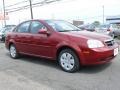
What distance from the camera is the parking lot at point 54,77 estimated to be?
522cm

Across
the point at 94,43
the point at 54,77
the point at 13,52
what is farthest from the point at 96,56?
the point at 13,52

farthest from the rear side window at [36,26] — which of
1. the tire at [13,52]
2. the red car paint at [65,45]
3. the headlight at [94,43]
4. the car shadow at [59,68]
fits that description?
the headlight at [94,43]

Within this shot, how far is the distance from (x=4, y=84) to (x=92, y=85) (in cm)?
209

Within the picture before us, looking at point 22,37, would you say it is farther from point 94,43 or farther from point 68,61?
point 94,43

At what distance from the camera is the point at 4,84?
552 cm

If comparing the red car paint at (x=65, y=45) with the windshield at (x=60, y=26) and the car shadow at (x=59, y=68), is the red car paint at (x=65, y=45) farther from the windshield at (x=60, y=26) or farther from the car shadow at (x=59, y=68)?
the car shadow at (x=59, y=68)

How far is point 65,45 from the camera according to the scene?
6.42m

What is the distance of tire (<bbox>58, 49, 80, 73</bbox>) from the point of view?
20.6 feet

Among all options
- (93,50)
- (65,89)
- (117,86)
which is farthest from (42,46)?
(117,86)

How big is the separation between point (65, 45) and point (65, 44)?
1.3 inches

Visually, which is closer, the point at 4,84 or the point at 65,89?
the point at 65,89

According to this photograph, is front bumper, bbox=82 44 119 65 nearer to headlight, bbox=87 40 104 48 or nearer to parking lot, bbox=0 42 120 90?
headlight, bbox=87 40 104 48

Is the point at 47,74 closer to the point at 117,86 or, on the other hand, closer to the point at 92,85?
the point at 92,85

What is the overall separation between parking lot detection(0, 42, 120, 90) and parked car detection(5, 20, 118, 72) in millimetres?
339
